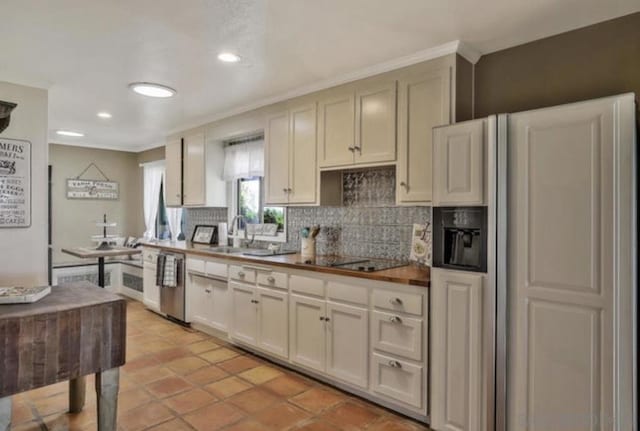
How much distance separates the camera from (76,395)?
8.35 ft

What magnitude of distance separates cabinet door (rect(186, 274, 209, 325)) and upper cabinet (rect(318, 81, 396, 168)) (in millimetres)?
1941

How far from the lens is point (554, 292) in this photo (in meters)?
1.83

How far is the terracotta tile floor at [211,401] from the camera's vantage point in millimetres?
2404

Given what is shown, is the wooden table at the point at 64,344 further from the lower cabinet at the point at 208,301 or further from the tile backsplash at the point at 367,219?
the tile backsplash at the point at 367,219

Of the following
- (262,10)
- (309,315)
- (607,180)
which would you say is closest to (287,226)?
(309,315)

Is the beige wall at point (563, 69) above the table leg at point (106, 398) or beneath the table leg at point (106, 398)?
above

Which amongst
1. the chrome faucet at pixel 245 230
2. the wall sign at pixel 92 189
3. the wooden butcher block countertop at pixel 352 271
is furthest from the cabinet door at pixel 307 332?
the wall sign at pixel 92 189

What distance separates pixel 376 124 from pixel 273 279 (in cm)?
152

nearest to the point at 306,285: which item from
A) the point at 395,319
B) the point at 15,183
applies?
the point at 395,319

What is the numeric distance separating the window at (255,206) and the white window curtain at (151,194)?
7.81ft

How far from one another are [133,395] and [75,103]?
304 cm

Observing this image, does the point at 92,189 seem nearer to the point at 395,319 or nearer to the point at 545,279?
the point at 395,319

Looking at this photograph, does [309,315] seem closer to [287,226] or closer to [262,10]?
[287,226]

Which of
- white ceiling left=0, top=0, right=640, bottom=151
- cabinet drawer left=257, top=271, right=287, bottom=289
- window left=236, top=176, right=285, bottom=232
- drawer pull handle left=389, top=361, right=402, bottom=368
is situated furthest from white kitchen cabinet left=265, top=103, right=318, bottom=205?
drawer pull handle left=389, top=361, right=402, bottom=368
